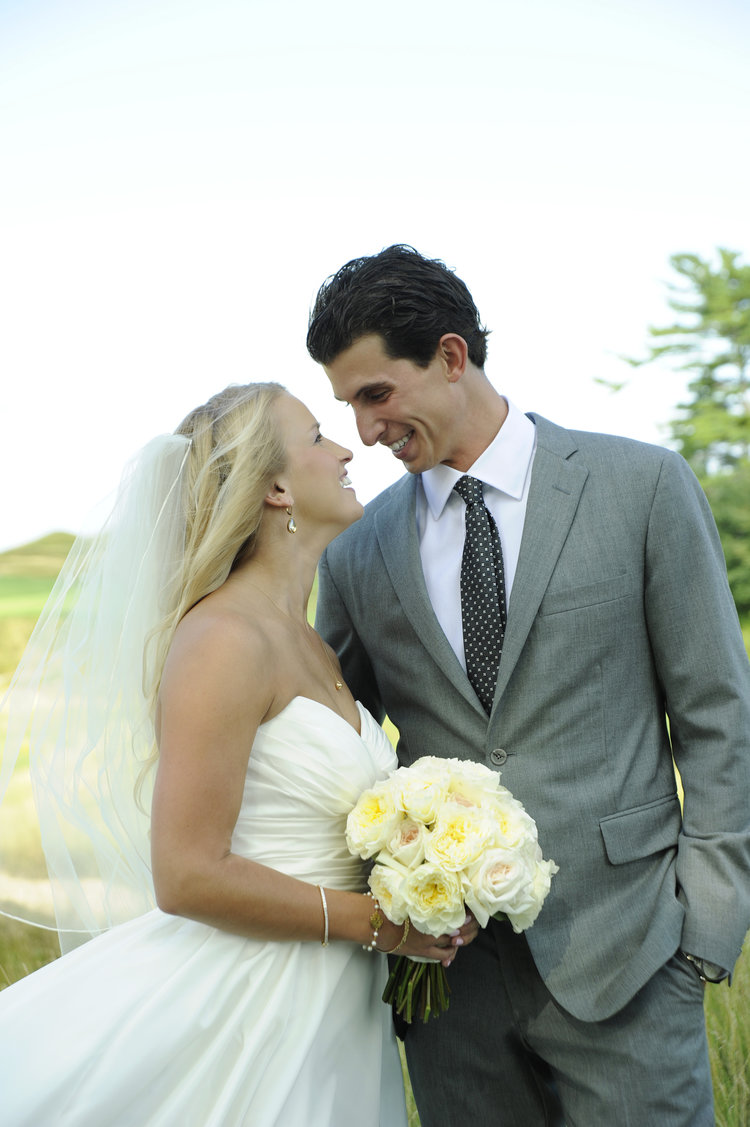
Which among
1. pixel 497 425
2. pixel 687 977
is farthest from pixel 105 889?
pixel 497 425

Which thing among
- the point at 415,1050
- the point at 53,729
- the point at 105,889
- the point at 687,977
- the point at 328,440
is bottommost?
the point at 415,1050

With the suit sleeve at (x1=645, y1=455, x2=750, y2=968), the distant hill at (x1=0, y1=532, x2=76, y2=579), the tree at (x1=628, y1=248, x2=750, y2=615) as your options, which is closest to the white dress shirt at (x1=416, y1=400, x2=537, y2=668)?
the suit sleeve at (x1=645, y1=455, x2=750, y2=968)

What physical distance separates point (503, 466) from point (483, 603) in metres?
0.49

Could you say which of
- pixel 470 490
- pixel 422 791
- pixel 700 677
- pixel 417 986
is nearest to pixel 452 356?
pixel 470 490

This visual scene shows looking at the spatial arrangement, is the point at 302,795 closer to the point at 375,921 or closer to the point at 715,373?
the point at 375,921

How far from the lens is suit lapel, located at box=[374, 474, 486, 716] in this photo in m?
2.89

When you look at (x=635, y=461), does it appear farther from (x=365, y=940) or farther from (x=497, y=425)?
(x=365, y=940)

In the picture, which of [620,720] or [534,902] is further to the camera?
[620,720]

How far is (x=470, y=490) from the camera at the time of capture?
311 cm

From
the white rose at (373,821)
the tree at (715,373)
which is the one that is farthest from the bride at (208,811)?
the tree at (715,373)

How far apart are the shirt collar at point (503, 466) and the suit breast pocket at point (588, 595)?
40cm

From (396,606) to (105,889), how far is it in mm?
1290

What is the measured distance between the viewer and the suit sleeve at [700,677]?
2.77 m

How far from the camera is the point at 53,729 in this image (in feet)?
9.70
